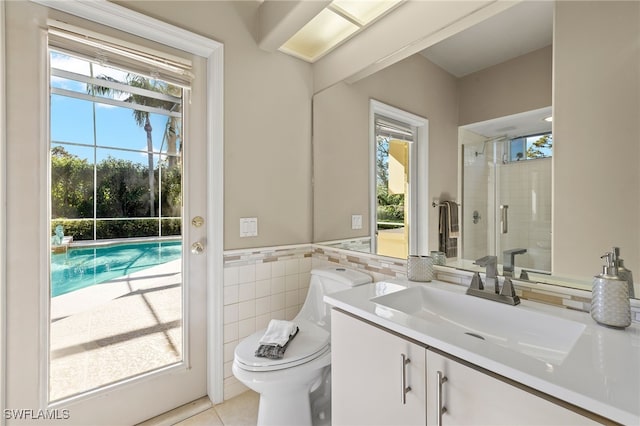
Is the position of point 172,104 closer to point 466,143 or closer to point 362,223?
point 362,223

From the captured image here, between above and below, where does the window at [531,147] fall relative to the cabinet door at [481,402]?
above

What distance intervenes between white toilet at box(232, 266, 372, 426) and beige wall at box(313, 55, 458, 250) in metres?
0.49

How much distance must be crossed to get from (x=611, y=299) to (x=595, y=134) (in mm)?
531

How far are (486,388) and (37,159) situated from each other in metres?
1.84

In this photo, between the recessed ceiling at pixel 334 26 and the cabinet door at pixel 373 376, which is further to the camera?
the recessed ceiling at pixel 334 26

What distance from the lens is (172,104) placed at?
62.6 inches

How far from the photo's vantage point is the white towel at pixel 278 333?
1.29 meters

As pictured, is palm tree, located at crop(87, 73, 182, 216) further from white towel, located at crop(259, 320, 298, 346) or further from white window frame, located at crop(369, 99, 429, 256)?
white window frame, located at crop(369, 99, 429, 256)

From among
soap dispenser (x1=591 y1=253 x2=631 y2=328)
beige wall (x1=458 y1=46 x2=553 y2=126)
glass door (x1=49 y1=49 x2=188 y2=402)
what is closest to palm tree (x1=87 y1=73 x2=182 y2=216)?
glass door (x1=49 y1=49 x2=188 y2=402)

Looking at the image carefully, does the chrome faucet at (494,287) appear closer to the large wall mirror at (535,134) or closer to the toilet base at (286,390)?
the large wall mirror at (535,134)

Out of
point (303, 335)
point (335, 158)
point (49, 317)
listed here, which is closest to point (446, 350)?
point (303, 335)

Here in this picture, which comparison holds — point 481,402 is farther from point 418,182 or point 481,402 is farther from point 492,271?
point 418,182

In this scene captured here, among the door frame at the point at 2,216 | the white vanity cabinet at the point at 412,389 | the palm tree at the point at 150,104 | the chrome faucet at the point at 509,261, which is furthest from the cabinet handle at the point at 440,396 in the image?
the door frame at the point at 2,216

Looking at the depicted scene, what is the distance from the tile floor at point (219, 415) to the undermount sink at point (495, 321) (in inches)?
42.5
